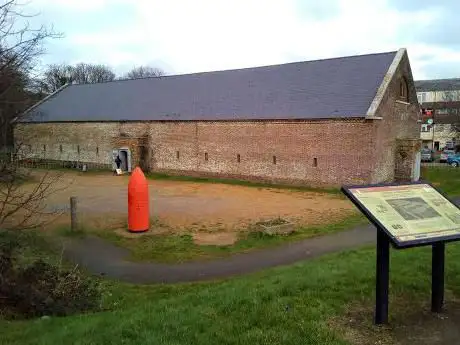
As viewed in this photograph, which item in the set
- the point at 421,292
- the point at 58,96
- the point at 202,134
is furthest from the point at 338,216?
the point at 58,96

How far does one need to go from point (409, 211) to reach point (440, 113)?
69.2 meters

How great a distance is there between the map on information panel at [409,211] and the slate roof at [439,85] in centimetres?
8181

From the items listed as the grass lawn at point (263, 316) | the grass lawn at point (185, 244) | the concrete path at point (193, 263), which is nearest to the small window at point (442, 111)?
the grass lawn at point (185, 244)

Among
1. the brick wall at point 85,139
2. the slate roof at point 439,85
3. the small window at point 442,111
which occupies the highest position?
the slate roof at point 439,85

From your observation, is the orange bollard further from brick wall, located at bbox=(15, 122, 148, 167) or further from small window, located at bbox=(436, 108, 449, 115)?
small window, located at bbox=(436, 108, 449, 115)

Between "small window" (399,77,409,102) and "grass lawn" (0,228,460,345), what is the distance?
19.5 metres

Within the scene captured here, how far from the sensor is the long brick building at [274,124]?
22.2 meters

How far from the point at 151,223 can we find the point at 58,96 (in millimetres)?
31278

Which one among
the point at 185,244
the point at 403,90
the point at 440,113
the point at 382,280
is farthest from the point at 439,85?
the point at 382,280

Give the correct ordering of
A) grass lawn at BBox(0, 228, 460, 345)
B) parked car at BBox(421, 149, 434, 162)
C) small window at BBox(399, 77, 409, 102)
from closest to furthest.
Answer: grass lawn at BBox(0, 228, 460, 345) → small window at BBox(399, 77, 409, 102) → parked car at BBox(421, 149, 434, 162)

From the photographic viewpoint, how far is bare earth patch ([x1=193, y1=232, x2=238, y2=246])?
40.1ft

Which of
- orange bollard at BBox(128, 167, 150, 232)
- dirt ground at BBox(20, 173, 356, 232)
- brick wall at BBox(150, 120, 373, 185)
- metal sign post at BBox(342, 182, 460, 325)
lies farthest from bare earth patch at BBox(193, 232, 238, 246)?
brick wall at BBox(150, 120, 373, 185)

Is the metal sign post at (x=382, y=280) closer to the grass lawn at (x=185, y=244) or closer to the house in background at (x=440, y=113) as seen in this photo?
the grass lawn at (x=185, y=244)

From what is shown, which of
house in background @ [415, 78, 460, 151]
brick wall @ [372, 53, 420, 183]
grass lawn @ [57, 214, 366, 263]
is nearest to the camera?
grass lawn @ [57, 214, 366, 263]
